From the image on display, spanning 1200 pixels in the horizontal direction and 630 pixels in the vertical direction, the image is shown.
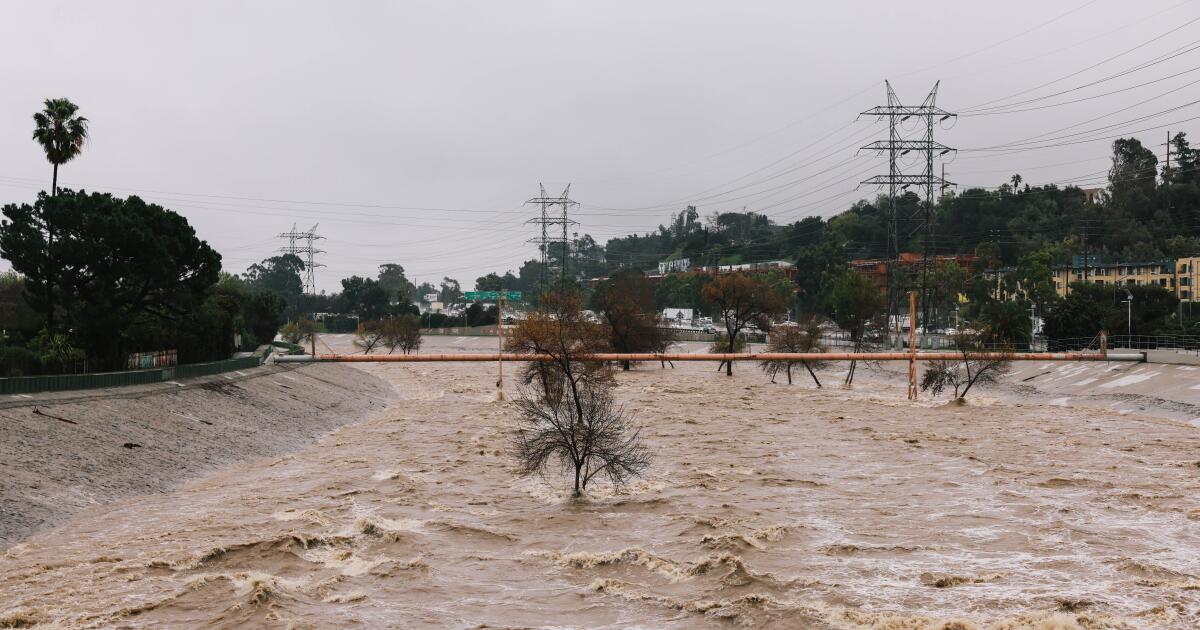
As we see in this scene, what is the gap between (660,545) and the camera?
2578cm

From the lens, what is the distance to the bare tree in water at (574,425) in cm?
3153

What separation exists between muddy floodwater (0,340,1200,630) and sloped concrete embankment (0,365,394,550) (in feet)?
5.32

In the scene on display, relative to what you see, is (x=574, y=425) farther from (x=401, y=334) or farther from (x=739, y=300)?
(x=401, y=334)

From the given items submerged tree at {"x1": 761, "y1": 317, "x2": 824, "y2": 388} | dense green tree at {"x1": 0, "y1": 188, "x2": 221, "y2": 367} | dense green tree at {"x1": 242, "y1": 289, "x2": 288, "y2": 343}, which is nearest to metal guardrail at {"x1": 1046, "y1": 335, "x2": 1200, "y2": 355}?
submerged tree at {"x1": 761, "y1": 317, "x2": 824, "y2": 388}

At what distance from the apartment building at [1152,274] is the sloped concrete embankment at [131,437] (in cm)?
12060

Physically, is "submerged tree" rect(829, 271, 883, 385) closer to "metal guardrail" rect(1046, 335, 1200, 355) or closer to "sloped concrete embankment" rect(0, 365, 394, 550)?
"metal guardrail" rect(1046, 335, 1200, 355)

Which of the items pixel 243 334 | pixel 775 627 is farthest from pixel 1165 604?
pixel 243 334

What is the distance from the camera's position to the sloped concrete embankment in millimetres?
30422

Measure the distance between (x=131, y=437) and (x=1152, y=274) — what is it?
153m

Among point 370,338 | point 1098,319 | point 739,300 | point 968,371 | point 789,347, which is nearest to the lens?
point 968,371

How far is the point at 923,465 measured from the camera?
1597 inches

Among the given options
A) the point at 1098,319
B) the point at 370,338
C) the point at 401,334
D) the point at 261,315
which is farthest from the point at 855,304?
the point at 261,315

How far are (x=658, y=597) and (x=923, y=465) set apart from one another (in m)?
23.0

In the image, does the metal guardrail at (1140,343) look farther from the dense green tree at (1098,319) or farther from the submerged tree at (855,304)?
the submerged tree at (855,304)
